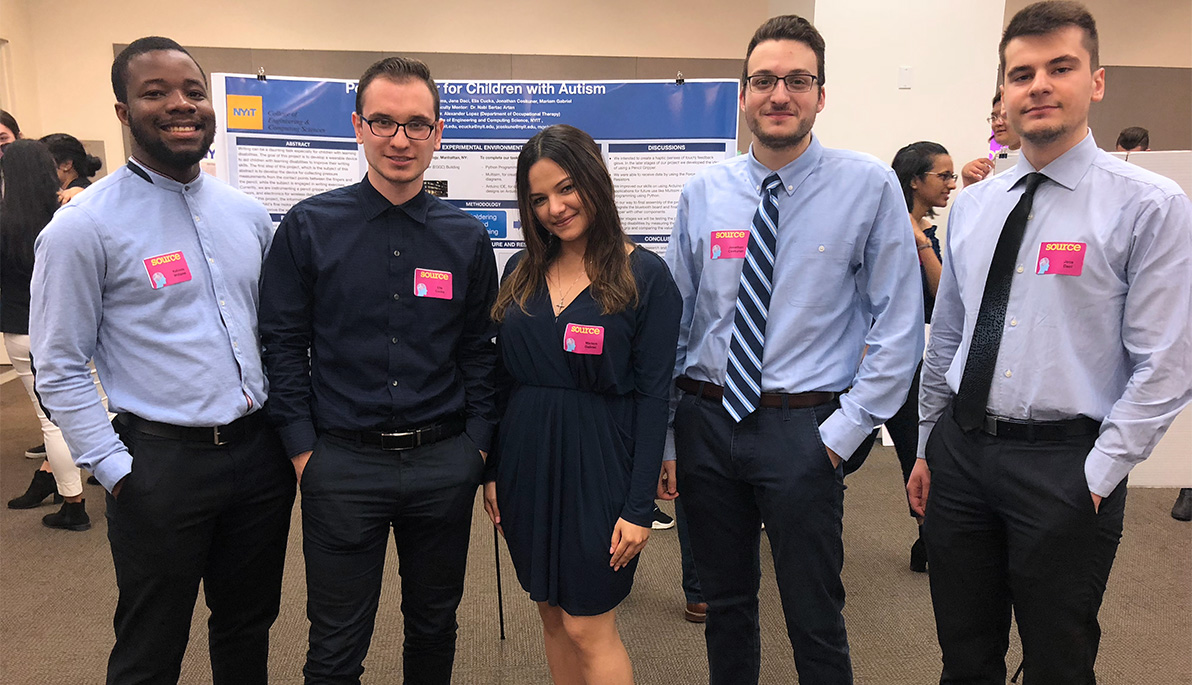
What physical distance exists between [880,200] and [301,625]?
267 cm

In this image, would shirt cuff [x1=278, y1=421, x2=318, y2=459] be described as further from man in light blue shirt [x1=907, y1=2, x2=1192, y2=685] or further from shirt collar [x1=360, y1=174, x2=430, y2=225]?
man in light blue shirt [x1=907, y1=2, x2=1192, y2=685]

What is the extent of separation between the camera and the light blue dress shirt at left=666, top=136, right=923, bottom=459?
69.8 inches

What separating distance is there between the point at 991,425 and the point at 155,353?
194cm

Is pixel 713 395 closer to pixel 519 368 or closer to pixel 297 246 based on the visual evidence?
pixel 519 368

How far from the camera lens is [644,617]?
3062 millimetres

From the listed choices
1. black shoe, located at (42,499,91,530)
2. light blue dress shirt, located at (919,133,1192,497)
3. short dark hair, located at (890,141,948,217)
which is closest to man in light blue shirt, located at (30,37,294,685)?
light blue dress shirt, located at (919,133,1192,497)

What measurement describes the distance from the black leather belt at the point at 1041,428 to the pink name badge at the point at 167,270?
1908 mm

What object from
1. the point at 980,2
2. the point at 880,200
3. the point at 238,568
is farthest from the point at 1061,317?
the point at 980,2

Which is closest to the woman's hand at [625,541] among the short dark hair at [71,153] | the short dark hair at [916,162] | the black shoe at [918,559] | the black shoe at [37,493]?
the black shoe at [918,559]

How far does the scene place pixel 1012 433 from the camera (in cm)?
164

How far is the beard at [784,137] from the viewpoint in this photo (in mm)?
1799

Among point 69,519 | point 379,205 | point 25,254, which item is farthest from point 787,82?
point 69,519

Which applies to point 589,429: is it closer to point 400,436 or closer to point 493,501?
point 493,501

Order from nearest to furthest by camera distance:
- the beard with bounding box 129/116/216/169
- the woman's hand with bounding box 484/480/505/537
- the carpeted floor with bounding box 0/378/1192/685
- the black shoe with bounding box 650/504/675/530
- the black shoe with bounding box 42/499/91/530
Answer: the beard with bounding box 129/116/216/169
the woman's hand with bounding box 484/480/505/537
the carpeted floor with bounding box 0/378/1192/685
the black shoe with bounding box 42/499/91/530
the black shoe with bounding box 650/504/675/530
